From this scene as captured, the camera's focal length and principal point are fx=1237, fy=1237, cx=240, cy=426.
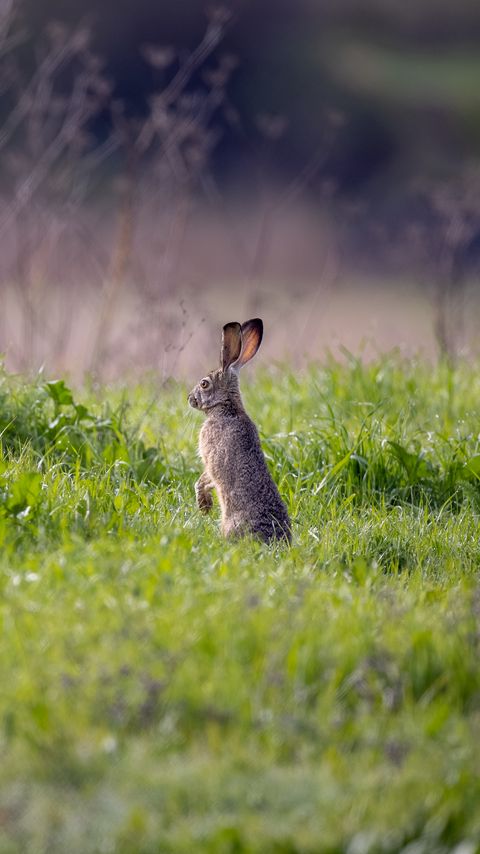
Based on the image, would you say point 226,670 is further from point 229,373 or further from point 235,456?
point 229,373

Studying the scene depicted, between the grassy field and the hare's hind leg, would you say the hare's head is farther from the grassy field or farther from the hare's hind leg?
the grassy field

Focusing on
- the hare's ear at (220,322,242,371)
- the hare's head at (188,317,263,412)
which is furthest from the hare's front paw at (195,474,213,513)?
the hare's ear at (220,322,242,371)

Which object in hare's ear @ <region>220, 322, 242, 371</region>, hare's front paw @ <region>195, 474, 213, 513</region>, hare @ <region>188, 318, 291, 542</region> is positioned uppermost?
hare's ear @ <region>220, 322, 242, 371</region>

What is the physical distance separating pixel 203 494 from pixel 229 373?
71cm

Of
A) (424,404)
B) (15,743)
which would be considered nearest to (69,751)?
(15,743)

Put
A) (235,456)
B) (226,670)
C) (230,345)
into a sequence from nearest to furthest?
1. (226,670)
2. (235,456)
3. (230,345)

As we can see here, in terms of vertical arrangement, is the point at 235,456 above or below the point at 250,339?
below

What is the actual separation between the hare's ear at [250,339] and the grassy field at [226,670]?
915 millimetres

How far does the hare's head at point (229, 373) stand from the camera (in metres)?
6.98

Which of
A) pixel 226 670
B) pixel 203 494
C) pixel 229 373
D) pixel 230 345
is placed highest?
pixel 230 345

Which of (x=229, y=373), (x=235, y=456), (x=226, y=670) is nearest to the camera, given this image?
(x=226, y=670)

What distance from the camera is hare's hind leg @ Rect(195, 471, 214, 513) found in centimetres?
701

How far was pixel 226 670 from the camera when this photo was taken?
4.52m

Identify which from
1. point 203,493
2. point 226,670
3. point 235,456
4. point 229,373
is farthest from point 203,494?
point 226,670
